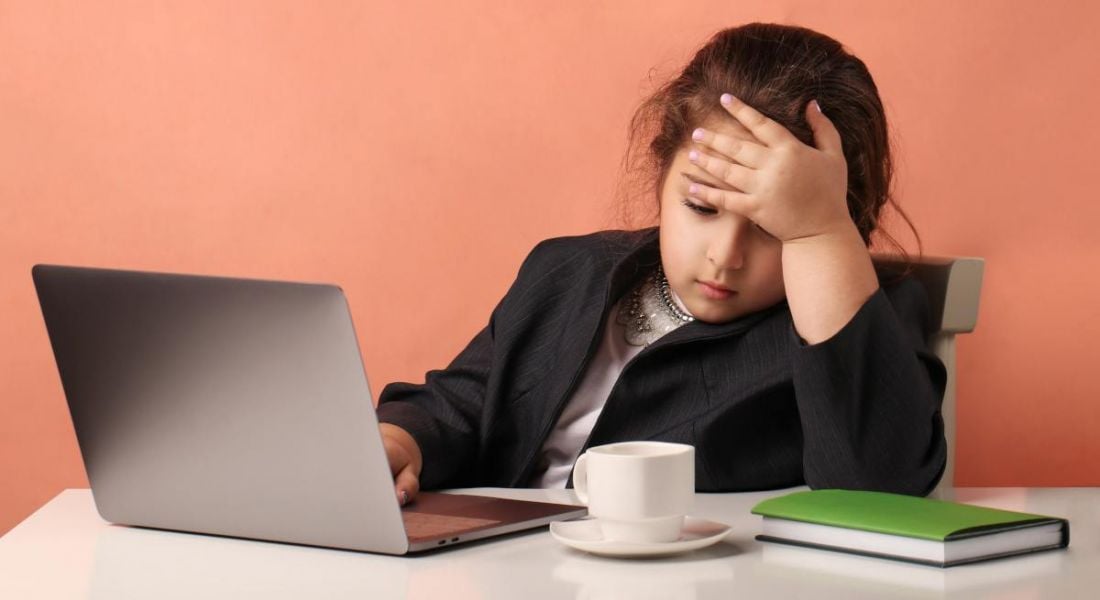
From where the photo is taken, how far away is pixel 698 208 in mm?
1223

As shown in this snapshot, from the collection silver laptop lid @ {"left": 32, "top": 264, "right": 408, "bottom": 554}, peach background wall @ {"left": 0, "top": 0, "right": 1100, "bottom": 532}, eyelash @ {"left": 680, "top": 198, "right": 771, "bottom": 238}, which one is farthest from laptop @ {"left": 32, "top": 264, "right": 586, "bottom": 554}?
peach background wall @ {"left": 0, "top": 0, "right": 1100, "bottom": 532}

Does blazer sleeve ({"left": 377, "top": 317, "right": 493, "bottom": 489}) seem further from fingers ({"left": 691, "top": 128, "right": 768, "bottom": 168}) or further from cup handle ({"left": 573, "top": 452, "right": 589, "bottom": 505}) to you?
fingers ({"left": 691, "top": 128, "right": 768, "bottom": 168})

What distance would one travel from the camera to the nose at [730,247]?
3.89 feet

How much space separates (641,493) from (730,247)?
439 mm

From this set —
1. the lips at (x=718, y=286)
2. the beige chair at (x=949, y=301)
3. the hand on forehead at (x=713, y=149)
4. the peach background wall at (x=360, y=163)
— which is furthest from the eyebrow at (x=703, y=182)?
the peach background wall at (x=360, y=163)

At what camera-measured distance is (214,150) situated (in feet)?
6.67

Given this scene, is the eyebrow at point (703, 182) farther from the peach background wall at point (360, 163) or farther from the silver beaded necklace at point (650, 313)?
the peach background wall at point (360, 163)

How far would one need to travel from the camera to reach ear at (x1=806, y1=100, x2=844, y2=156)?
3.77 ft

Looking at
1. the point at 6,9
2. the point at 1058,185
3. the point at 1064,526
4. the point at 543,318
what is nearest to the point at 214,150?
the point at 6,9

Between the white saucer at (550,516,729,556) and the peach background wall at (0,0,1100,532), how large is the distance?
1.13 meters

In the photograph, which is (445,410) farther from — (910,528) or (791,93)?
(910,528)

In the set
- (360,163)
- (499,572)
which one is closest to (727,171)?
(499,572)

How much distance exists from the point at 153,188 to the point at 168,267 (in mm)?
127

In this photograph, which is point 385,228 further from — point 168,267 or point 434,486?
point 434,486
